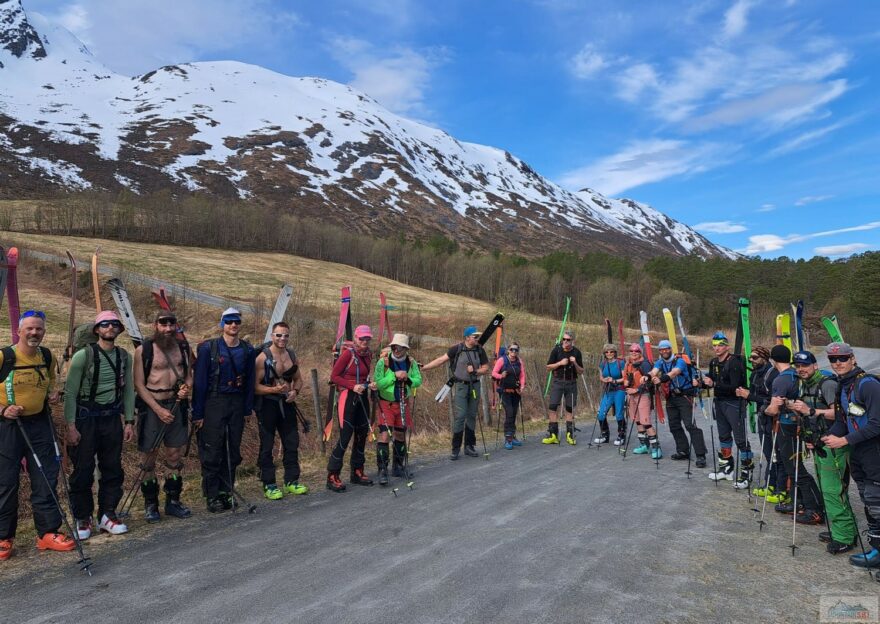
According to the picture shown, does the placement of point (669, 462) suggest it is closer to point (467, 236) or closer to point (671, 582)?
point (671, 582)

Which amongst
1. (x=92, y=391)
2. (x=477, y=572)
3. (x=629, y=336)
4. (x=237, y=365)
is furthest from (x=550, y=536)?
(x=629, y=336)

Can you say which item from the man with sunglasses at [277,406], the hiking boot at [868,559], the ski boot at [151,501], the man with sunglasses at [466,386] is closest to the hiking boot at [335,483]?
the man with sunglasses at [277,406]

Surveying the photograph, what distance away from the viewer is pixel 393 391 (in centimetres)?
866

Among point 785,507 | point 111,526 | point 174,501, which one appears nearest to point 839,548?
point 785,507

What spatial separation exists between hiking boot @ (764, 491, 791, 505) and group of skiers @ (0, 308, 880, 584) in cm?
2

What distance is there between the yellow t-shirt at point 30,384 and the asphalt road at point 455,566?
157 centimetres

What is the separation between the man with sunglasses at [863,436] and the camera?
5410 millimetres

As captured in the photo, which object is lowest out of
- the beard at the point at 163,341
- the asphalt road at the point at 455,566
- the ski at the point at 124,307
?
the asphalt road at the point at 455,566

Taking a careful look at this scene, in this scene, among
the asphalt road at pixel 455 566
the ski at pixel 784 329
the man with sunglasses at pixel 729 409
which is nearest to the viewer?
the asphalt road at pixel 455 566

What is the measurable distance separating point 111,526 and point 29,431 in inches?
56.3

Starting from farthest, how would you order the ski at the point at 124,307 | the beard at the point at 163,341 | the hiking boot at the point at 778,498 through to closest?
the ski at the point at 124,307 < the hiking boot at the point at 778,498 < the beard at the point at 163,341

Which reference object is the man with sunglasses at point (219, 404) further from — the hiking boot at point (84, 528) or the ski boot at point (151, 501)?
the hiking boot at point (84, 528)

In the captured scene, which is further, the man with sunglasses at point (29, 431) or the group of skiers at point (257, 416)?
the group of skiers at point (257, 416)

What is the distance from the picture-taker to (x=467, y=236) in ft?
595
